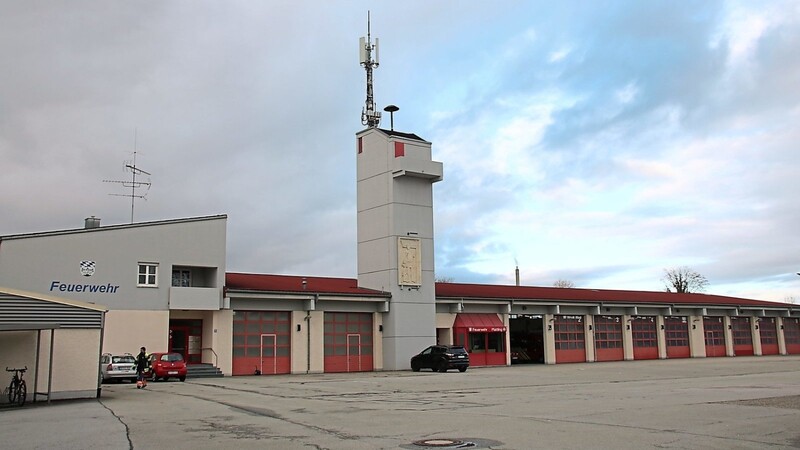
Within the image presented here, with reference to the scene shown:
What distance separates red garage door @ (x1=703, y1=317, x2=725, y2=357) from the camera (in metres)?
55.5

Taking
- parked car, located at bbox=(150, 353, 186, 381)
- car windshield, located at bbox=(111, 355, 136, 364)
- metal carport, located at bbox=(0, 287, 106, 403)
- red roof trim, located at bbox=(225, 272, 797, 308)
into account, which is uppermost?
red roof trim, located at bbox=(225, 272, 797, 308)

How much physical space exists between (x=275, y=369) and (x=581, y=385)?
56.0 feet

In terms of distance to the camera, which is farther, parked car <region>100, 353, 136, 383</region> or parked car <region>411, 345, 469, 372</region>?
parked car <region>411, 345, 469, 372</region>

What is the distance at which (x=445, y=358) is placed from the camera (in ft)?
119

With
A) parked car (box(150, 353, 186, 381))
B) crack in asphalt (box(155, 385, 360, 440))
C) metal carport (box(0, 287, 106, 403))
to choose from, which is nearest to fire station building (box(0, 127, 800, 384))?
parked car (box(150, 353, 186, 381))

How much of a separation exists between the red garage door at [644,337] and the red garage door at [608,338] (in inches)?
46.6

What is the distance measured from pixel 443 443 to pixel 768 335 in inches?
2238

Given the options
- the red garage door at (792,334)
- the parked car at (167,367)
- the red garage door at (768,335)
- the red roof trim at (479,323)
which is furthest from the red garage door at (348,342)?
the red garage door at (792,334)

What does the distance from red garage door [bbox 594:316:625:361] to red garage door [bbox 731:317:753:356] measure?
1244cm

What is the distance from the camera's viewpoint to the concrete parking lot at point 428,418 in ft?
38.0

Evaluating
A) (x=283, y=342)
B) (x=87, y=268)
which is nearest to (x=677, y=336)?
(x=283, y=342)

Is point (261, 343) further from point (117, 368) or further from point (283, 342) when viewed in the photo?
point (117, 368)

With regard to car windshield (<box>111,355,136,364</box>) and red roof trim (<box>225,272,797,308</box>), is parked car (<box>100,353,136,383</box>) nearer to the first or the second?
car windshield (<box>111,355,136,364</box>)

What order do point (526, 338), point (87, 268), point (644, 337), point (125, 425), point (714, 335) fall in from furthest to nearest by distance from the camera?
point (714, 335) → point (644, 337) → point (526, 338) → point (87, 268) → point (125, 425)
